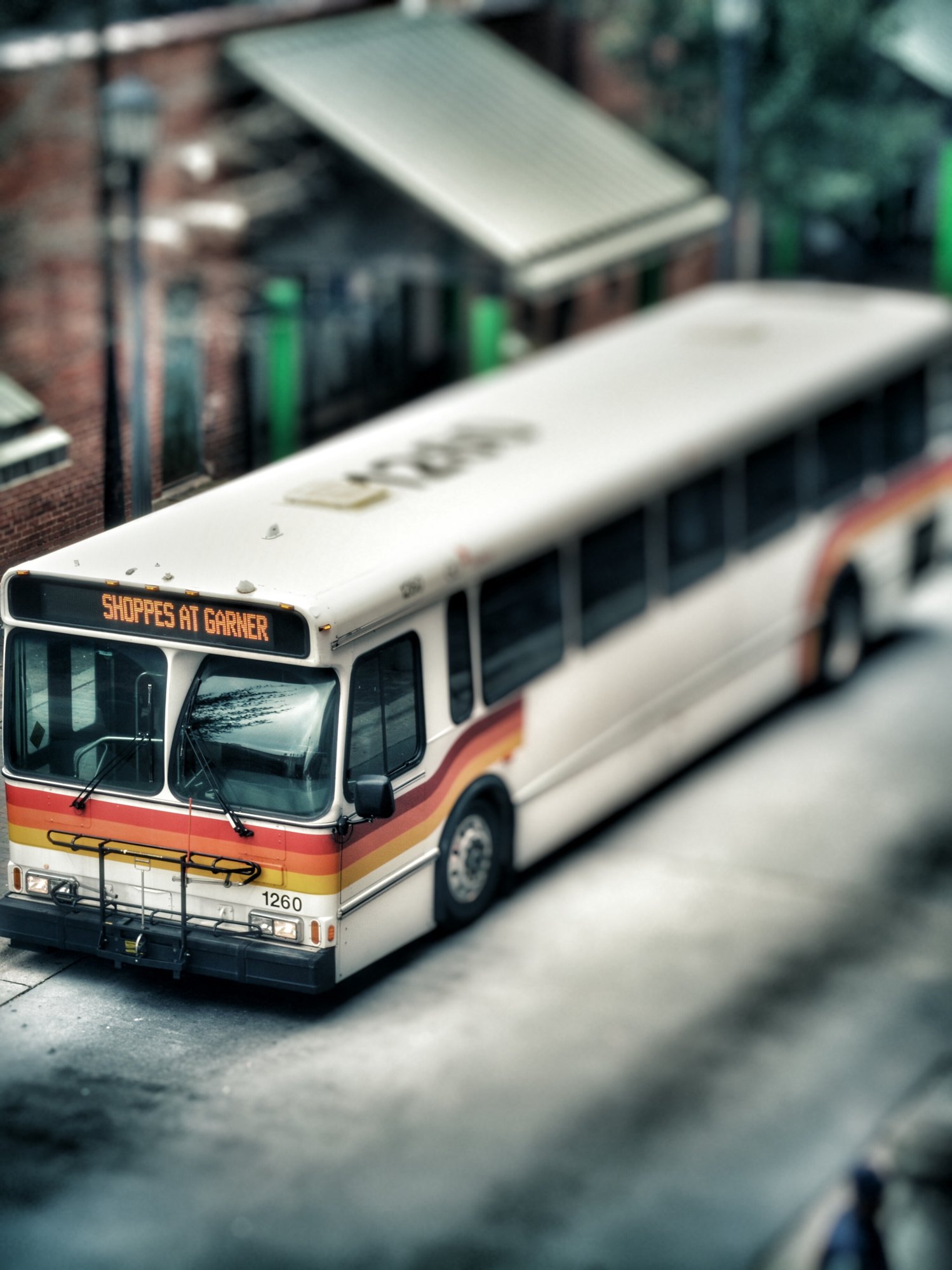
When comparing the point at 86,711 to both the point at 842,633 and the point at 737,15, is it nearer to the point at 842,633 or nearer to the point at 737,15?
the point at 842,633

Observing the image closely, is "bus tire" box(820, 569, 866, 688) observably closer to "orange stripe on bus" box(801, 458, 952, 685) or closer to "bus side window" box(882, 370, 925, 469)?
"orange stripe on bus" box(801, 458, 952, 685)

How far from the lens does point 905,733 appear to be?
1209cm

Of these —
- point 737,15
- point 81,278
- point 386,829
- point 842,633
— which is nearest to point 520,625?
point 386,829

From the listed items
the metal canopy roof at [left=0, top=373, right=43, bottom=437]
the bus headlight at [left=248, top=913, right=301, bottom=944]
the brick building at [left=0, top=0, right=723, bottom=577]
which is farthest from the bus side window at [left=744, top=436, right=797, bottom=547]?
the metal canopy roof at [left=0, top=373, right=43, bottom=437]

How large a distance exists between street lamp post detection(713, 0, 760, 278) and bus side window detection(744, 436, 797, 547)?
538cm

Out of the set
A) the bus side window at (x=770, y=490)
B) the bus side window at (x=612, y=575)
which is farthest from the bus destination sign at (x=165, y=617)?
the bus side window at (x=770, y=490)

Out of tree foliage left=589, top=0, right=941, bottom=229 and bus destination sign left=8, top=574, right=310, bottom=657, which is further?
tree foliage left=589, top=0, right=941, bottom=229

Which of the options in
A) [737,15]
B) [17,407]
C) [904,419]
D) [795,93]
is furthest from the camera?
[795,93]

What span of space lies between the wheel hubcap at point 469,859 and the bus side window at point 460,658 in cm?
57

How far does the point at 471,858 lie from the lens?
8781mm

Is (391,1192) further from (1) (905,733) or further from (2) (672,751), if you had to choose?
(1) (905,733)

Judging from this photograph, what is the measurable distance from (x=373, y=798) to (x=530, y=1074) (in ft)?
4.67

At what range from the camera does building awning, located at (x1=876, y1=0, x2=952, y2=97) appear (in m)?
16.5

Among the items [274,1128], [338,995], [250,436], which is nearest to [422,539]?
[250,436]
